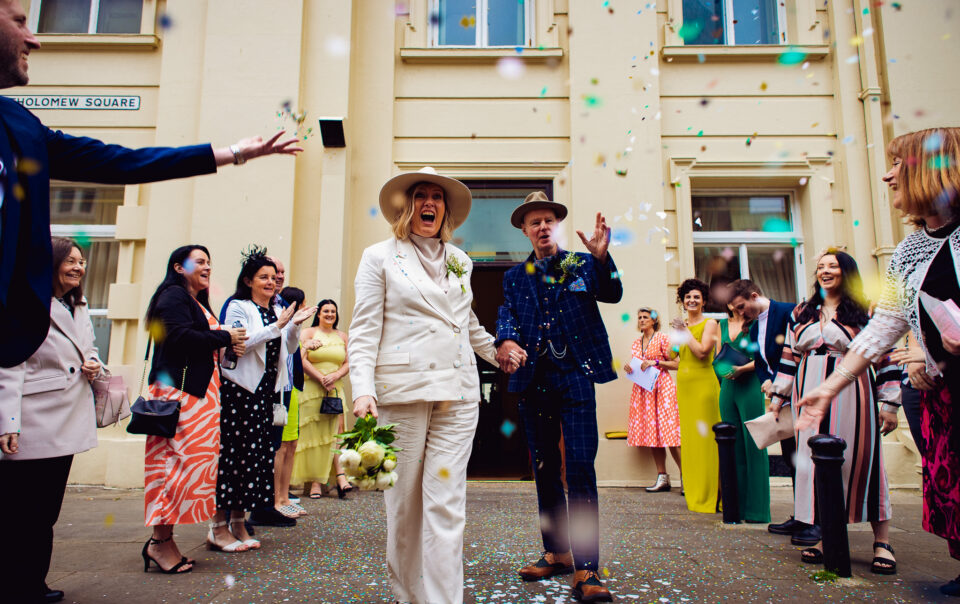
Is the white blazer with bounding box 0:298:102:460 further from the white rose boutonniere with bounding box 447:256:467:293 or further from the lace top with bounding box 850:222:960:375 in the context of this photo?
the lace top with bounding box 850:222:960:375

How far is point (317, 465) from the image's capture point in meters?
6.07

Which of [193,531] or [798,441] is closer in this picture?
[798,441]

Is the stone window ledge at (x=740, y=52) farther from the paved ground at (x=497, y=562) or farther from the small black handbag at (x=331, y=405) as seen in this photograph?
the small black handbag at (x=331, y=405)

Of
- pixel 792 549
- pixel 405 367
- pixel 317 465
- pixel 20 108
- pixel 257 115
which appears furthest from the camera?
pixel 257 115

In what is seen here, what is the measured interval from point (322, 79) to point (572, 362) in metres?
5.73

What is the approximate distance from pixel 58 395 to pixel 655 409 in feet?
18.2

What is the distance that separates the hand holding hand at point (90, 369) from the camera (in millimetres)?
3051

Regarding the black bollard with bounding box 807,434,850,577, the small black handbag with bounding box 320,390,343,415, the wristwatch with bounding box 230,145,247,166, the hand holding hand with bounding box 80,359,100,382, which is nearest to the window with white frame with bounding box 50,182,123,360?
the small black handbag with bounding box 320,390,343,415

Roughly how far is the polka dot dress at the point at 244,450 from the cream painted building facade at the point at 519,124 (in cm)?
295

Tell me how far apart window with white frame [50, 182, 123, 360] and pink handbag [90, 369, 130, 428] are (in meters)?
5.15

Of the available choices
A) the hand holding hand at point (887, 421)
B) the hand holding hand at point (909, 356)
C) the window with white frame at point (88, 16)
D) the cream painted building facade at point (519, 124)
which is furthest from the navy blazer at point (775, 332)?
the window with white frame at point (88, 16)

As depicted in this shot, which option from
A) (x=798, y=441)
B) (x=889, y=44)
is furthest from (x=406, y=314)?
(x=889, y=44)

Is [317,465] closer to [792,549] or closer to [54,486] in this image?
[54,486]

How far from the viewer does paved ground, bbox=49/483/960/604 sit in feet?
9.96
